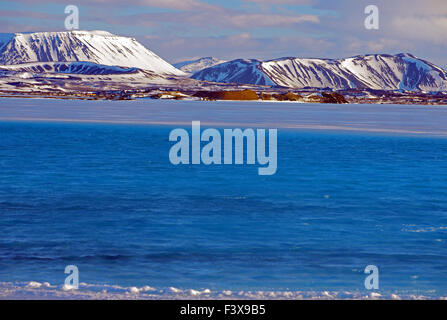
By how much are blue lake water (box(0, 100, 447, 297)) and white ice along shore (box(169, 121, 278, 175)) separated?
49.3 inches

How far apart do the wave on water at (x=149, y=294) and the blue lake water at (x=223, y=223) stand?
1.15ft

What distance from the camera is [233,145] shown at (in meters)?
43.3

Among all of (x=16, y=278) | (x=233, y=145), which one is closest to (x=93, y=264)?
(x=16, y=278)

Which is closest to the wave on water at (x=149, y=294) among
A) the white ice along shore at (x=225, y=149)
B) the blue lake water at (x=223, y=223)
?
the blue lake water at (x=223, y=223)

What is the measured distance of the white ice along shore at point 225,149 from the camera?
33250 millimetres

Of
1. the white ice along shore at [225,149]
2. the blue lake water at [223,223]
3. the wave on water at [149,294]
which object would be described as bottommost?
the wave on water at [149,294]

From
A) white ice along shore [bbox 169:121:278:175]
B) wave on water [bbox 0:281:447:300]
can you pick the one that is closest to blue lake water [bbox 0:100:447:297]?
wave on water [bbox 0:281:447:300]

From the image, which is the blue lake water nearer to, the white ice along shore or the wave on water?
the wave on water

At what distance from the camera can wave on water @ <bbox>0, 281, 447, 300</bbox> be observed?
10.7m

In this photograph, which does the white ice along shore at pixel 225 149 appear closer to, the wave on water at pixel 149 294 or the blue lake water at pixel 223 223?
the blue lake water at pixel 223 223

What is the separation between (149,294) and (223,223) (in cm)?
628
